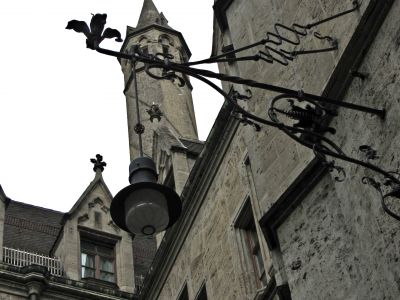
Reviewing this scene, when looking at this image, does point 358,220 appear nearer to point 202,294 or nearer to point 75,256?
point 202,294

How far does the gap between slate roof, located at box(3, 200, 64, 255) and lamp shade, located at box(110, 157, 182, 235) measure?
11.7m

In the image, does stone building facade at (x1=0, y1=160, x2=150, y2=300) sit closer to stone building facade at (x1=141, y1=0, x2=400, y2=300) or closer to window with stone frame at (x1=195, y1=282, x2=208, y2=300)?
window with stone frame at (x1=195, y1=282, x2=208, y2=300)

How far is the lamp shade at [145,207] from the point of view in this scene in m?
5.36

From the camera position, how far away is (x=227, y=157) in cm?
1158

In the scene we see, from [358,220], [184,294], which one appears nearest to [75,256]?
[184,294]

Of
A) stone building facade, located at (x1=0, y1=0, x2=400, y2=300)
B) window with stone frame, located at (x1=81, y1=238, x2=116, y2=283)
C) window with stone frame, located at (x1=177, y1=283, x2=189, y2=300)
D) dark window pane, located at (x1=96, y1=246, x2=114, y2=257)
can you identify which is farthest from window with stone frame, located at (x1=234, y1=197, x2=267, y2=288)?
dark window pane, located at (x1=96, y1=246, x2=114, y2=257)

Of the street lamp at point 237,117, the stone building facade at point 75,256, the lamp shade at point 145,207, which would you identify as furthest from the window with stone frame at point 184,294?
the lamp shade at point 145,207

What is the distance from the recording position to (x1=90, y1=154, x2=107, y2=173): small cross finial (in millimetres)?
17797

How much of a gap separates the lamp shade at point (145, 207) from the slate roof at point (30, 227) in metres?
11.7

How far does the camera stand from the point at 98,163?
58.7 ft

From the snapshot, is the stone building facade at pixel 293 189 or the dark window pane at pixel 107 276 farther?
the dark window pane at pixel 107 276

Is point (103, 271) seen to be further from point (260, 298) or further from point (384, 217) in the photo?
point (384, 217)

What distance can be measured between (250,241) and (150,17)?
655 inches

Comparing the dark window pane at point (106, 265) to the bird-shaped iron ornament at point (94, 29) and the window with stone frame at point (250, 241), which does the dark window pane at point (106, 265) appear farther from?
the bird-shaped iron ornament at point (94, 29)
